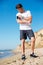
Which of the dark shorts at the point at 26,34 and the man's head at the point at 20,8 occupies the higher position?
the man's head at the point at 20,8

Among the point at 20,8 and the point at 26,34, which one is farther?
the point at 26,34

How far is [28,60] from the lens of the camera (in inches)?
336

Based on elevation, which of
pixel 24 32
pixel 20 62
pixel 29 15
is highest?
pixel 29 15

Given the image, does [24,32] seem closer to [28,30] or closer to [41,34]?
[28,30]

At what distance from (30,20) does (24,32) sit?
510 millimetres

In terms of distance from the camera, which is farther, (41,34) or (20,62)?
(41,34)

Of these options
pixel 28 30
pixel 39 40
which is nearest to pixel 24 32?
pixel 28 30

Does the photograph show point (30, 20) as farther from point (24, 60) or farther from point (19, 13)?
point (24, 60)

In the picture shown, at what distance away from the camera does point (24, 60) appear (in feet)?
28.3

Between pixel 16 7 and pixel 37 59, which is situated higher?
pixel 16 7

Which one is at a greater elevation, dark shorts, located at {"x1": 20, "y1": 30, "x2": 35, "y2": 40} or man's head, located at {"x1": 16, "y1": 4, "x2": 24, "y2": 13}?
man's head, located at {"x1": 16, "y1": 4, "x2": 24, "y2": 13}

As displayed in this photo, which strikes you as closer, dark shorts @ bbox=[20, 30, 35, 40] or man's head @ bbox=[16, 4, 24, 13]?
man's head @ bbox=[16, 4, 24, 13]

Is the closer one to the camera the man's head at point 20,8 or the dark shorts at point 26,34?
the man's head at point 20,8

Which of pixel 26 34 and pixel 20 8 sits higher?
pixel 20 8
